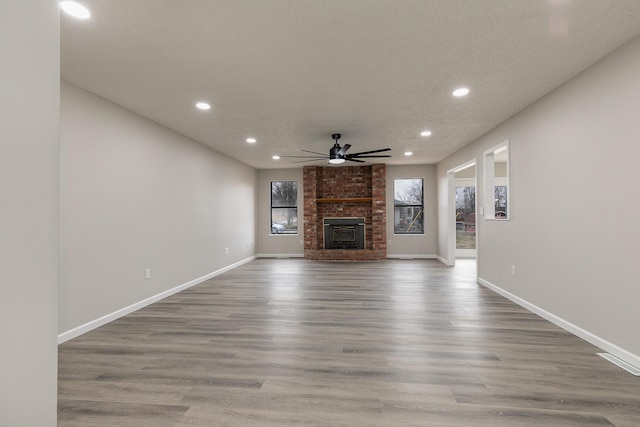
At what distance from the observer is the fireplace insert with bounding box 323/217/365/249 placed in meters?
8.07

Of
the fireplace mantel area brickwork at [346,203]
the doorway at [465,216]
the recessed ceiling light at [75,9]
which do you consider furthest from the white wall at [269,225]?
the recessed ceiling light at [75,9]

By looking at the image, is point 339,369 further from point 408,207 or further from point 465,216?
point 465,216

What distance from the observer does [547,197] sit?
10.9 ft

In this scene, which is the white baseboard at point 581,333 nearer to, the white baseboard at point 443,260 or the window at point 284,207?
the white baseboard at point 443,260

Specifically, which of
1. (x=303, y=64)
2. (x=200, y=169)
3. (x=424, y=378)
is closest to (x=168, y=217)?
(x=200, y=169)

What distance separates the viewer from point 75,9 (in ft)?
6.30

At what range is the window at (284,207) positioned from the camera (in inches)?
335

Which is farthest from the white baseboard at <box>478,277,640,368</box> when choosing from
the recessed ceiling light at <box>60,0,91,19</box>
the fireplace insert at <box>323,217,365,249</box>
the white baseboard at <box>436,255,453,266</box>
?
the recessed ceiling light at <box>60,0,91,19</box>

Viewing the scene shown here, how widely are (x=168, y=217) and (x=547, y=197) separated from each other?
4.68 m

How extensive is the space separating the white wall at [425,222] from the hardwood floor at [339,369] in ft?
13.4

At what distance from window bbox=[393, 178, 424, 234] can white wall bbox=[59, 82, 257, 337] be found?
15.3 feet

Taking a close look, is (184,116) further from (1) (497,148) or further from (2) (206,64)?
(1) (497,148)

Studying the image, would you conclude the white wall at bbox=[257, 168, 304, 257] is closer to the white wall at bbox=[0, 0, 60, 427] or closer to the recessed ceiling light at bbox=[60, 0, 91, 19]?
the recessed ceiling light at bbox=[60, 0, 91, 19]

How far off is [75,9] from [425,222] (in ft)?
24.7
